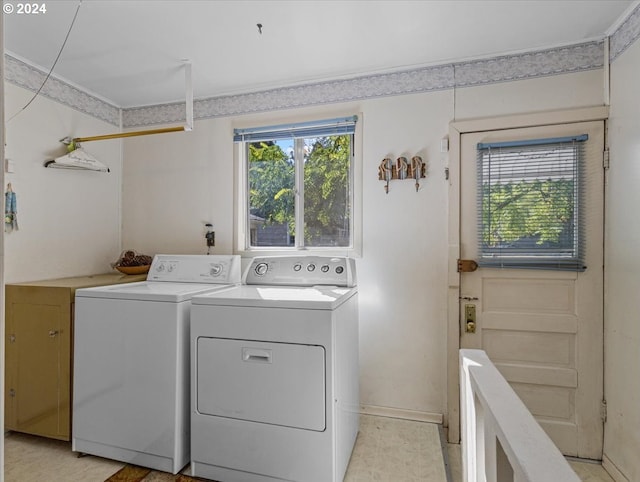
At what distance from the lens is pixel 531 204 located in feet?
6.72

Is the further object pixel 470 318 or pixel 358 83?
pixel 358 83

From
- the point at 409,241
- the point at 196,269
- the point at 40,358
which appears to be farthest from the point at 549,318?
the point at 40,358

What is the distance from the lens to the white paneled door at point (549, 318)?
1.94 meters

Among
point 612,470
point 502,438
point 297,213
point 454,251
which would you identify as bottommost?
point 612,470

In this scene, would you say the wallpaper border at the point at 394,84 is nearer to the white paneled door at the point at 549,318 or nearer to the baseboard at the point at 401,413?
the white paneled door at the point at 549,318

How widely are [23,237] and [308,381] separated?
2.08 meters

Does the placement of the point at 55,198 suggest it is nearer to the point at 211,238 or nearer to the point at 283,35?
the point at 211,238

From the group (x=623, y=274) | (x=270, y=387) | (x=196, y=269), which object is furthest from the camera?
(x=196, y=269)

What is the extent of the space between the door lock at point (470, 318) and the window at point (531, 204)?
285 mm

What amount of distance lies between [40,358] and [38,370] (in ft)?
0.24

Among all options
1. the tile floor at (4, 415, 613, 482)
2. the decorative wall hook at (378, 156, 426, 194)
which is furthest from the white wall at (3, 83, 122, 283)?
the decorative wall hook at (378, 156, 426, 194)

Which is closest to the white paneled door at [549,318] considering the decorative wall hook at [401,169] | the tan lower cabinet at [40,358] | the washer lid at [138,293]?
the decorative wall hook at [401,169]

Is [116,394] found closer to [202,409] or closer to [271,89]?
[202,409]

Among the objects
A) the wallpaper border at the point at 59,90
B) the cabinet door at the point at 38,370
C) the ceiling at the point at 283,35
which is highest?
the ceiling at the point at 283,35
